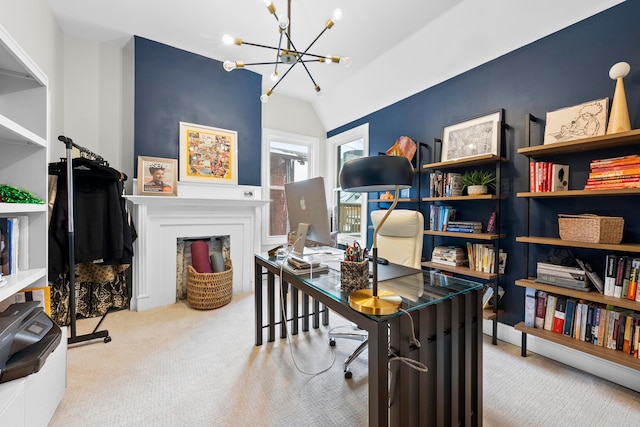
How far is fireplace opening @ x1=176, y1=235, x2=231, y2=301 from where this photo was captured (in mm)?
3105

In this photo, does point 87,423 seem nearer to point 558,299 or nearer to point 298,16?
point 558,299

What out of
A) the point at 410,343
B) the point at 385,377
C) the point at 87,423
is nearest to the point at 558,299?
the point at 410,343

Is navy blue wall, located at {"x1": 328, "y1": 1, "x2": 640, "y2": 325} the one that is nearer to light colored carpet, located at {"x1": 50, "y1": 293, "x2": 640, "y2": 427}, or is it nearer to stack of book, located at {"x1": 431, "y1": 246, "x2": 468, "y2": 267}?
stack of book, located at {"x1": 431, "y1": 246, "x2": 468, "y2": 267}

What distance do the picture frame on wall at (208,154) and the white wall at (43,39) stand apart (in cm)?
104

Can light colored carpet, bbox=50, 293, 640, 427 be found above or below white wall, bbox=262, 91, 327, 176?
below

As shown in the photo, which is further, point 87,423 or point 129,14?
point 129,14

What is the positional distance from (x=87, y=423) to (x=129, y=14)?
124 inches

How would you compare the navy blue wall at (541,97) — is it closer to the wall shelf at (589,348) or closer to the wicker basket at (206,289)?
the wall shelf at (589,348)

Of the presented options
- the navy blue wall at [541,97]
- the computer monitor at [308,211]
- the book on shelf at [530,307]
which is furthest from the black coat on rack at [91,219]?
the book on shelf at [530,307]

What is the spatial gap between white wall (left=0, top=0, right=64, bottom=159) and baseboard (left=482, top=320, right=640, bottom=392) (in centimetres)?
417

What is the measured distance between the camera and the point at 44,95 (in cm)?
143

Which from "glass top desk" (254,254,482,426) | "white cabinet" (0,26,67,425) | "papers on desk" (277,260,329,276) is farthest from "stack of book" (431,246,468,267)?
"white cabinet" (0,26,67,425)

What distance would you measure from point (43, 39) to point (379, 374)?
3.43 metres

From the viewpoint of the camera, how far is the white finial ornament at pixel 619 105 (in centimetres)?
158
